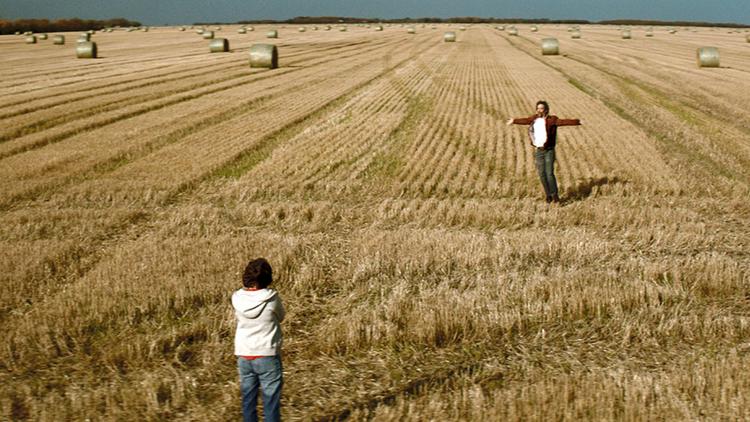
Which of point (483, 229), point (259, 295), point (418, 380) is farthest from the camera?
point (483, 229)

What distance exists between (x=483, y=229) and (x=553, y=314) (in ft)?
10.5

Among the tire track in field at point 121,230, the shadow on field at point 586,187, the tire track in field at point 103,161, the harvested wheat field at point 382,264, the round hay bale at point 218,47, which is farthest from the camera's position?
the round hay bale at point 218,47

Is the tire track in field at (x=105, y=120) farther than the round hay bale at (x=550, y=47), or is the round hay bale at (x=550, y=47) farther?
the round hay bale at (x=550, y=47)

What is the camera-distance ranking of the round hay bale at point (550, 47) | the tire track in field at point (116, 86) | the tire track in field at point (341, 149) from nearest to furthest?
the tire track in field at point (341, 149) < the tire track in field at point (116, 86) < the round hay bale at point (550, 47)

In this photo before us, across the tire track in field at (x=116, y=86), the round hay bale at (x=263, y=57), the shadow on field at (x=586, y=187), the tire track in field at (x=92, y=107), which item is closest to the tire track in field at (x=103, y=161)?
the tire track in field at (x=92, y=107)

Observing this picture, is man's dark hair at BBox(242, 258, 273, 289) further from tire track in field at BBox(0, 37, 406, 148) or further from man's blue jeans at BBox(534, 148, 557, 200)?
tire track in field at BBox(0, 37, 406, 148)

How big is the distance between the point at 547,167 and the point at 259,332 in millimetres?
7427

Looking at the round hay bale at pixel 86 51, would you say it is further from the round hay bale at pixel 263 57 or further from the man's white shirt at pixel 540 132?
the man's white shirt at pixel 540 132

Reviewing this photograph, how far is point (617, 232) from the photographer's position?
9.45 metres

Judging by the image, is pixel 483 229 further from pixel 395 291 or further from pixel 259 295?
pixel 259 295

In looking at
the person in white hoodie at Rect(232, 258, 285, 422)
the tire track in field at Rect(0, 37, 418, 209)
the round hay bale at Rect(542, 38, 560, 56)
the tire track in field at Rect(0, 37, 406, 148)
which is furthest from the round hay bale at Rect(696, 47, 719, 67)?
the person in white hoodie at Rect(232, 258, 285, 422)

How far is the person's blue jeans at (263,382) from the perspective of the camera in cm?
434

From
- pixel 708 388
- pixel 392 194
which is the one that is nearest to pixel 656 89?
pixel 392 194

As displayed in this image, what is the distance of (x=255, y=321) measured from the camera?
4289mm
